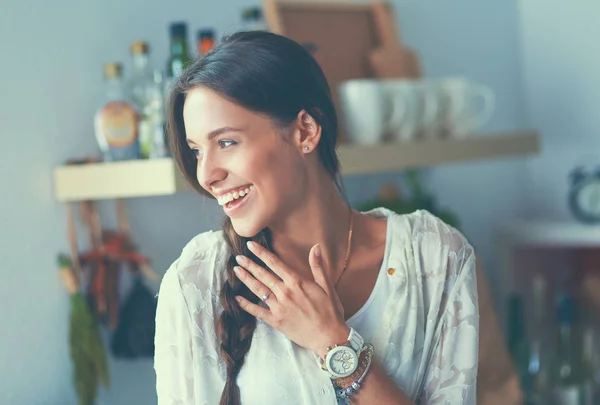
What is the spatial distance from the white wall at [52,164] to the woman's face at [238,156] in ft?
0.58

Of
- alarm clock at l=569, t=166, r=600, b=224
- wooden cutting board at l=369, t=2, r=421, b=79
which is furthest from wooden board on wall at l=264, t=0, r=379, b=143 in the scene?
alarm clock at l=569, t=166, r=600, b=224

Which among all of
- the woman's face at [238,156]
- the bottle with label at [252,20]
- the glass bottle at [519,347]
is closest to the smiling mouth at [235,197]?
the woman's face at [238,156]

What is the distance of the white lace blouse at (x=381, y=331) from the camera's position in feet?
3.17

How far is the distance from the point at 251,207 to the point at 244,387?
0.20 meters

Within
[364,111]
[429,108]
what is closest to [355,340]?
[364,111]

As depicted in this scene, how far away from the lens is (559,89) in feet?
7.22

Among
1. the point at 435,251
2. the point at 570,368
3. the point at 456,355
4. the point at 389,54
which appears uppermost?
the point at 389,54

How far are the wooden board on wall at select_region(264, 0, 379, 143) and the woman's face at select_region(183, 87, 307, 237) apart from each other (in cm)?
72

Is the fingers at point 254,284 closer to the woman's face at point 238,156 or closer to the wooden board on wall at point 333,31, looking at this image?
the woman's face at point 238,156

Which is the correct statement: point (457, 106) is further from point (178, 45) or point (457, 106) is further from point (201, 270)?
point (201, 270)

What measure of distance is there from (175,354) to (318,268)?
18 centimetres

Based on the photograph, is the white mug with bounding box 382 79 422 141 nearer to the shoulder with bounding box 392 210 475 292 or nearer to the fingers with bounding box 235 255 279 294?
the shoulder with bounding box 392 210 475 292

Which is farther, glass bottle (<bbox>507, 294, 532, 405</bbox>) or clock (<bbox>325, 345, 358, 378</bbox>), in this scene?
glass bottle (<bbox>507, 294, 532, 405</bbox>)

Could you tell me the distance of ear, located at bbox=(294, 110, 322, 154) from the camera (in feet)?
3.19
